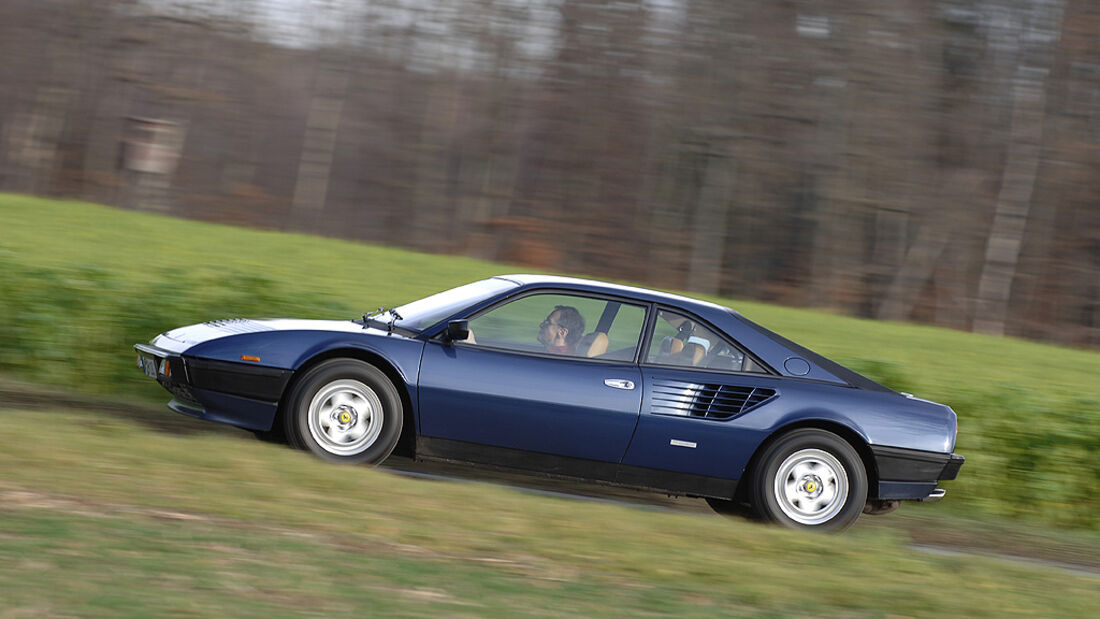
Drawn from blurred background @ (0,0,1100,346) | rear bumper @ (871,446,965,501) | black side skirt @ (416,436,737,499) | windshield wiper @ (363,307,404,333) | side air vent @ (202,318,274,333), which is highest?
blurred background @ (0,0,1100,346)

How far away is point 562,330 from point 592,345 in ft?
0.71

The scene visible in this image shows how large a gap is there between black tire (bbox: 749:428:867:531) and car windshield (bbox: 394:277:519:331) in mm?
2043

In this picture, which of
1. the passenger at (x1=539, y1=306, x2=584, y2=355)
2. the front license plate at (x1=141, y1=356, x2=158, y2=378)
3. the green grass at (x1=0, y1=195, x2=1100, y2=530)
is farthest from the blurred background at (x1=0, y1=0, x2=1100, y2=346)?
the passenger at (x1=539, y1=306, x2=584, y2=355)

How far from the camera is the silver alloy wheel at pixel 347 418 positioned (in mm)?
6953

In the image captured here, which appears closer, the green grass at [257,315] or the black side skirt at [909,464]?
the black side skirt at [909,464]

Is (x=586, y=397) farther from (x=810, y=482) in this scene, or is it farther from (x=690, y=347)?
(x=810, y=482)

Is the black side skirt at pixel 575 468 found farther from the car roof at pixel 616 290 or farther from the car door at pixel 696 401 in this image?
the car roof at pixel 616 290

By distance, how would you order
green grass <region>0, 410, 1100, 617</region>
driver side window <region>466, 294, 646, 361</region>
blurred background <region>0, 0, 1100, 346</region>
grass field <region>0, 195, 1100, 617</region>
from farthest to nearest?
blurred background <region>0, 0, 1100, 346</region>, driver side window <region>466, 294, 646, 361</region>, grass field <region>0, 195, 1100, 617</region>, green grass <region>0, 410, 1100, 617</region>

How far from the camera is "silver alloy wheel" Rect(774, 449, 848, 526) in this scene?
7.29 m

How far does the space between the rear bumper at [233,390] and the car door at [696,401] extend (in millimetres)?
2201

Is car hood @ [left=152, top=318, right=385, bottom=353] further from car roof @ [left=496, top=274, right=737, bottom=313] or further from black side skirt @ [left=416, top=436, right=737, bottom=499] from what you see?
car roof @ [left=496, top=274, right=737, bottom=313]

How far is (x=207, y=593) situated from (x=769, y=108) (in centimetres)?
2181

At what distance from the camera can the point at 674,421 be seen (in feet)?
23.3

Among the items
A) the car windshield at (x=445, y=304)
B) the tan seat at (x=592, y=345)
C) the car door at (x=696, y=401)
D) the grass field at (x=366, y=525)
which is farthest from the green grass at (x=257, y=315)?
the tan seat at (x=592, y=345)
